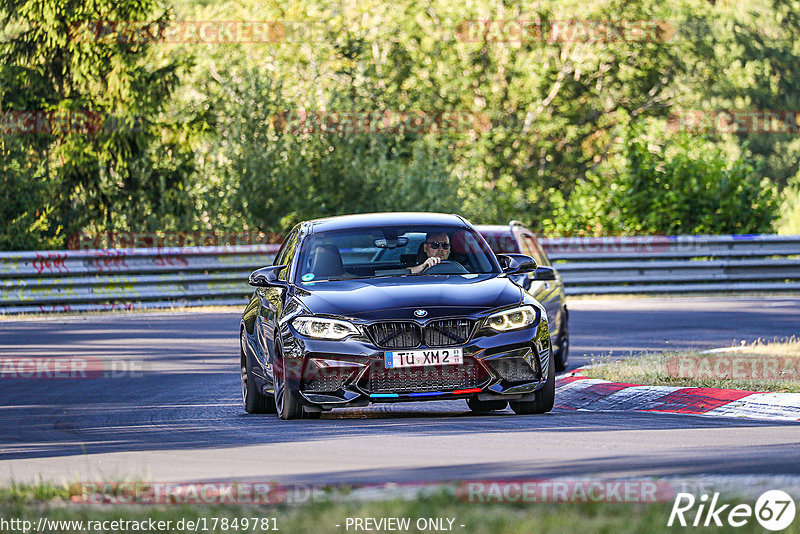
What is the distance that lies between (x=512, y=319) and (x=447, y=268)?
1.10 m

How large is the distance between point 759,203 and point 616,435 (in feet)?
84.7

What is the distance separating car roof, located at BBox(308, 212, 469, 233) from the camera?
1248 cm

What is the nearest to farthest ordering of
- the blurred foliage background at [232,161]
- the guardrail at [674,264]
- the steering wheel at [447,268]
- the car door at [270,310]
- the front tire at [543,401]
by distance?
1. the front tire at [543,401]
2. the car door at [270,310]
3. the steering wheel at [447,268]
4. the guardrail at [674,264]
5. the blurred foliage background at [232,161]

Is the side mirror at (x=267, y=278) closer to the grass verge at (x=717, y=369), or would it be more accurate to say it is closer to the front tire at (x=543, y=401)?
the front tire at (x=543, y=401)

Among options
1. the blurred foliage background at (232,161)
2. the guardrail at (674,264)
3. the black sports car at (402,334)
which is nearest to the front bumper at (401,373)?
the black sports car at (402,334)

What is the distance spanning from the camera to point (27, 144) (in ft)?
113

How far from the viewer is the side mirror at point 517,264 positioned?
1227 centimetres

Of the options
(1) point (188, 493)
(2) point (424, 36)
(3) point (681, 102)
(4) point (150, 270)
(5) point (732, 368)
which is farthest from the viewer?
(3) point (681, 102)

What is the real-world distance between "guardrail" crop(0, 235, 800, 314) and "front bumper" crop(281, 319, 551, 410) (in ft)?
52.0

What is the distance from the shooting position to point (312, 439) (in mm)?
9906

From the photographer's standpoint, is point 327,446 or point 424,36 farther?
point 424,36

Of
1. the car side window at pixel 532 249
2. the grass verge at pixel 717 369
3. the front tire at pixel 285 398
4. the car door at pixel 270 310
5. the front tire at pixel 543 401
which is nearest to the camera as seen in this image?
the front tire at pixel 285 398

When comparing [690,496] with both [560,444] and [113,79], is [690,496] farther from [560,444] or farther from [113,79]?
[113,79]

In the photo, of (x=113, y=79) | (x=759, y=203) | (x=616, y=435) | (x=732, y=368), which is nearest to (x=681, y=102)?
(x=759, y=203)
